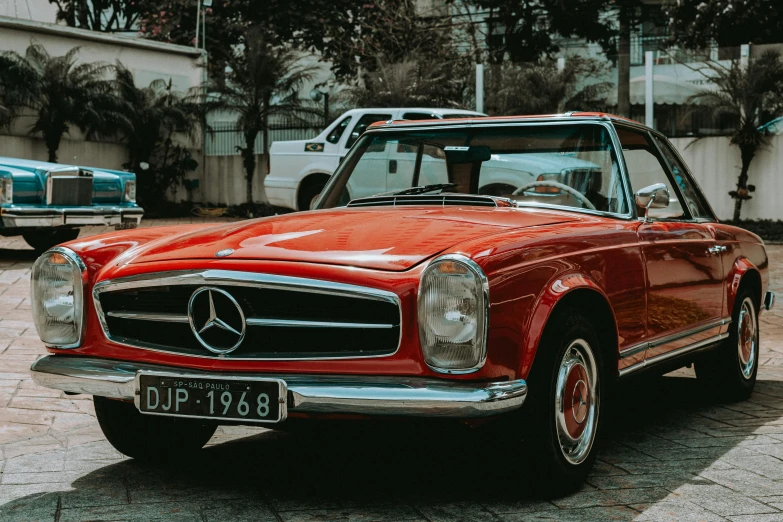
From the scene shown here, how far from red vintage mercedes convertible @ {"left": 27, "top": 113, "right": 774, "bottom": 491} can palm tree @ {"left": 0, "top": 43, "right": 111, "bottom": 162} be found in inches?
635

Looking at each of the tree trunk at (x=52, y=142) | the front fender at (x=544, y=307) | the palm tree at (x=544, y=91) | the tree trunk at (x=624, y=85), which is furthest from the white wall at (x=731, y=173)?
the front fender at (x=544, y=307)

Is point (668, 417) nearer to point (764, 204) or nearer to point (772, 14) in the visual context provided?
point (764, 204)

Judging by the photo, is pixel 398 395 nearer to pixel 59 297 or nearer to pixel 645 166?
pixel 59 297

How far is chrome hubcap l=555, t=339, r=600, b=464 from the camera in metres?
3.87

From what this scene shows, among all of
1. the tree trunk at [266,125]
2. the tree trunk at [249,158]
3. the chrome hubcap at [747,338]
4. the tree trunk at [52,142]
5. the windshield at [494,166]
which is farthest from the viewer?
the tree trunk at [249,158]

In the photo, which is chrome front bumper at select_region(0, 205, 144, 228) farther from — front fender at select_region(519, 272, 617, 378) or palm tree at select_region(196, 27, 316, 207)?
front fender at select_region(519, 272, 617, 378)

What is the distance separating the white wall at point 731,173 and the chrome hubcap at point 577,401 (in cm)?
1453

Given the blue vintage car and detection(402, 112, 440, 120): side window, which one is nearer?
the blue vintage car

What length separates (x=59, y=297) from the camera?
13.5 feet

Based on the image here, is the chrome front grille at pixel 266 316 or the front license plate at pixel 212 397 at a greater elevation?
the chrome front grille at pixel 266 316

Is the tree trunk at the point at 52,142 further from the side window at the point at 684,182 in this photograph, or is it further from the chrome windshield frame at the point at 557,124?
the side window at the point at 684,182

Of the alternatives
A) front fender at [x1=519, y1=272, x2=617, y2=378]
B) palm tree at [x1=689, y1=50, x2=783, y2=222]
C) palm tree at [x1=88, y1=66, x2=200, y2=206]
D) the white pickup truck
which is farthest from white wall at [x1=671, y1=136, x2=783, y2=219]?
front fender at [x1=519, y1=272, x2=617, y2=378]

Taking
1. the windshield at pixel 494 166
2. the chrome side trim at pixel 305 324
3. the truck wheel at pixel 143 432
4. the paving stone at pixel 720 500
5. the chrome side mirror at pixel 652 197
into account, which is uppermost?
the windshield at pixel 494 166

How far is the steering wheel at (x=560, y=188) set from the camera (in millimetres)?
4805
